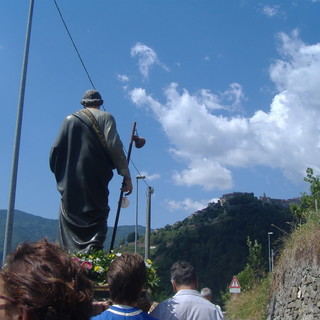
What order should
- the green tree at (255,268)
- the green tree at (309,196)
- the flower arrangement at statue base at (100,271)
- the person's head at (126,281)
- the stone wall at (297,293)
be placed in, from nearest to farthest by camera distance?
the person's head at (126,281) < the flower arrangement at statue base at (100,271) < the stone wall at (297,293) < the green tree at (309,196) < the green tree at (255,268)

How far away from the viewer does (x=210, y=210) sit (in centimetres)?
11231

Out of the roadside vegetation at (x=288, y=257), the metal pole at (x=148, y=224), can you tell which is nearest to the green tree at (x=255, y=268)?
Result: the roadside vegetation at (x=288, y=257)

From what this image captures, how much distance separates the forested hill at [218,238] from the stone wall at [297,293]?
41251 mm

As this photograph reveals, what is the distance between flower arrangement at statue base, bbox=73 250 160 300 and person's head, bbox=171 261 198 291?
813 millimetres

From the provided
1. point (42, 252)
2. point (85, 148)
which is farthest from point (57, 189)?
point (42, 252)

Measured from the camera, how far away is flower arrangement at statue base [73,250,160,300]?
4762 mm

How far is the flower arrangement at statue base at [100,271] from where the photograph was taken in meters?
4.76

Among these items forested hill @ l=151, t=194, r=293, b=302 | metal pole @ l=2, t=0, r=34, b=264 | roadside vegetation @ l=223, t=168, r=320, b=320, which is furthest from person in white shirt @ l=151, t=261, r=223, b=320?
forested hill @ l=151, t=194, r=293, b=302

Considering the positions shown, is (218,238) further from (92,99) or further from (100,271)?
(100,271)

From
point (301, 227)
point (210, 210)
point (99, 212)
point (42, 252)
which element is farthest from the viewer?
point (210, 210)

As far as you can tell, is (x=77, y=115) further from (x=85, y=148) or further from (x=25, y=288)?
(x=25, y=288)

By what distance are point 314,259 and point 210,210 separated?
98.5m

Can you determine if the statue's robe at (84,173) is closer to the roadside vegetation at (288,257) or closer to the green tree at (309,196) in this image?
the roadside vegetation at (288,257)

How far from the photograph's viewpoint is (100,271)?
4.85 metres
